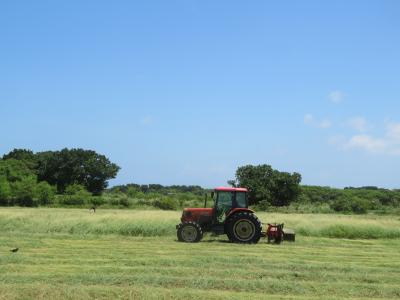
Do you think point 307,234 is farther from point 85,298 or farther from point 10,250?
point 85,298

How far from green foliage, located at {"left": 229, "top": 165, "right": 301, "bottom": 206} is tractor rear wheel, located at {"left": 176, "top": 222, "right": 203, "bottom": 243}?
27.9 metres

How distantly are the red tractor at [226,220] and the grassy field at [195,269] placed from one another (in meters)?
0.50

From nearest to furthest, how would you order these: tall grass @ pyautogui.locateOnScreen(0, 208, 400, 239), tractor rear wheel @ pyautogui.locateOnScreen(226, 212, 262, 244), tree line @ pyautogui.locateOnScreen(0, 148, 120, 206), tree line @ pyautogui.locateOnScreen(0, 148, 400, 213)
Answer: tractor rear wheel @ pyautogui.locateOnScreen(226, 212, 262, 244) < tall grass @ pyautogui.locateOnScreen(0, 208, 400, 239) < tree line @ pyautogui.locateOnScreen(0, 148, 400, 213) < tree line @ pyautogui.locateOnScreen(0, 148, 120, 206)

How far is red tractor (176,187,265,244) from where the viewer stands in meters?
16.3

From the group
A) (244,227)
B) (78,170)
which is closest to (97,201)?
(78,170)

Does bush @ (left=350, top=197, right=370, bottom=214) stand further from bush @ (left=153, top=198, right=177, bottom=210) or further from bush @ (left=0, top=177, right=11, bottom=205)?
bush @ (left=0, top=177, right=11, bottom=205)

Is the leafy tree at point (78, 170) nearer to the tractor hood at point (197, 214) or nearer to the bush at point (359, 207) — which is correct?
the bush at point (359, 207)

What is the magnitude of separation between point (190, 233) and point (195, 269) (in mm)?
6213

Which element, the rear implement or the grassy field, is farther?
the rear implement

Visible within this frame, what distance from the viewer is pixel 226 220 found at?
16484mm

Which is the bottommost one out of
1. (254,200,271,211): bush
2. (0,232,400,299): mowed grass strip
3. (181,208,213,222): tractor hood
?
(0,232,400,299): mowed grass strip

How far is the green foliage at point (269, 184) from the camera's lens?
44.8 meters

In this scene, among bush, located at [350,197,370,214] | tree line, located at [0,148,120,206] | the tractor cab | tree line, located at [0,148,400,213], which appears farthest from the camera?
tree line, located at [0,148,120,206]

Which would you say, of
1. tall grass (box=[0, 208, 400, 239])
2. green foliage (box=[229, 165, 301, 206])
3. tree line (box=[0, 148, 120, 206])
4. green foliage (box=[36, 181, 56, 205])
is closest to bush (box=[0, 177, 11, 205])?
green foliage (box=[36, 181, 56, 205])
